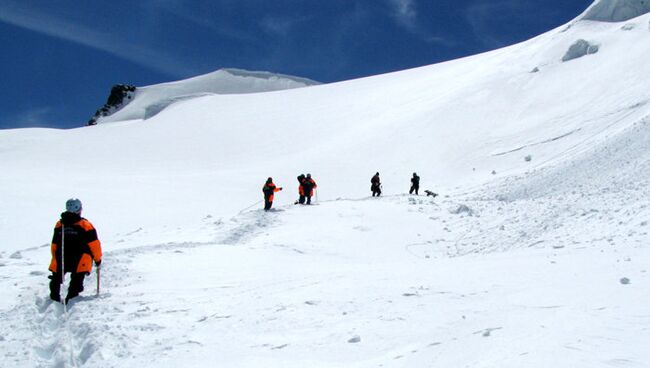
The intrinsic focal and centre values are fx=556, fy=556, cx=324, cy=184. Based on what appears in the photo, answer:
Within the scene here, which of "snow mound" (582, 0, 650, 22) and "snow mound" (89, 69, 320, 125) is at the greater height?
"snow mound" (89, 69, 320, 125)

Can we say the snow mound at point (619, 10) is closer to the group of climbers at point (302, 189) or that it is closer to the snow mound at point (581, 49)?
the snow mound at point (581, 49)

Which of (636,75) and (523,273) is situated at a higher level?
(636,75)

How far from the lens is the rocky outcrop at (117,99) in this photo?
13562 cm

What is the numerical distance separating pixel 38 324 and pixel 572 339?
18.1 feet

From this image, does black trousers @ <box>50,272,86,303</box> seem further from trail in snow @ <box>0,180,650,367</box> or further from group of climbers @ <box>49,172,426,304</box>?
trail in snow @ <box>0,180,650,367</box>

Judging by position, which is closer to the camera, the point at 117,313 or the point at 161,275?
the point at 117,313

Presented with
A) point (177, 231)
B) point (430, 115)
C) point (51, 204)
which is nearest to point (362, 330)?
point (177, 231)

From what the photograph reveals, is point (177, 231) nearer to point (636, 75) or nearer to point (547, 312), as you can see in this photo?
point (547, 312)

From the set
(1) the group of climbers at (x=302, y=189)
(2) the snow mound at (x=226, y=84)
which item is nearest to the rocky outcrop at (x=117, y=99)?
(2) the snow mound at (x=226, y=84)

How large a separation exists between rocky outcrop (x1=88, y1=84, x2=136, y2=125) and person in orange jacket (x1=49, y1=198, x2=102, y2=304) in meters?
135

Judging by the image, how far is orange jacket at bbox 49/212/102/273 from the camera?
23.8 ft

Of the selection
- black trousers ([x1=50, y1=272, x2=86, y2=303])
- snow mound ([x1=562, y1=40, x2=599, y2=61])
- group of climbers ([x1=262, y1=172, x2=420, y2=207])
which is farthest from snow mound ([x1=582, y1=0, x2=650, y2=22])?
black trousers ([x1=50, y1=272, x2=86, y2=303])

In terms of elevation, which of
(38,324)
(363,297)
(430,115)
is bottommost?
(38,324)

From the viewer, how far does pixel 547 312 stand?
5.07 m
